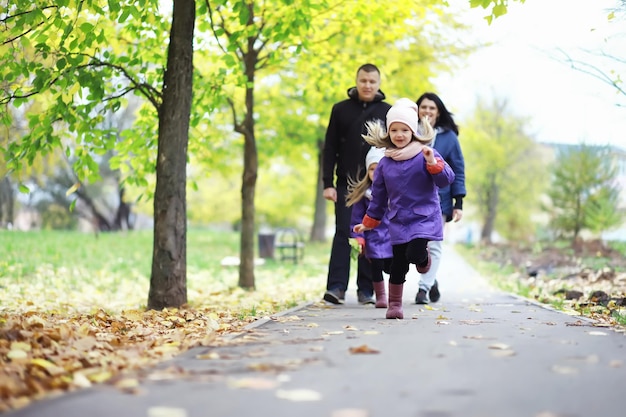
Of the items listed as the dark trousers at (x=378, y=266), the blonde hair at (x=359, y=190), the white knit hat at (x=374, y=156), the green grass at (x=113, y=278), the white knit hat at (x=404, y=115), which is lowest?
the green grass at (x=113, y=278)

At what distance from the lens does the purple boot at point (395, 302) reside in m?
6.66

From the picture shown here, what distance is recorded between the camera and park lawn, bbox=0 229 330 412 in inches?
163

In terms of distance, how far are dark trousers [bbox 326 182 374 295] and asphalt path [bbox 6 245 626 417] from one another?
221 cm

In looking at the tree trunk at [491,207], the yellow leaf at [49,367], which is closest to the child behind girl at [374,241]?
the yellow leaf at [49,367]

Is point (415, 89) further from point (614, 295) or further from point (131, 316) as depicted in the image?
point (131, 316)

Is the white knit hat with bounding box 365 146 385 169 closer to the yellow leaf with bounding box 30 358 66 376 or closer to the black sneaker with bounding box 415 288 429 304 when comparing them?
the black sneaker with bounding box 415 288 429 304

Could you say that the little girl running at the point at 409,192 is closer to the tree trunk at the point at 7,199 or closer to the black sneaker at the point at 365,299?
the black sneaker at the point at 365,299

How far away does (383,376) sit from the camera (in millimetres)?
3875

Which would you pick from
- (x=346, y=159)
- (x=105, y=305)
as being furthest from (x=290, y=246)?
(x=346, y=159)

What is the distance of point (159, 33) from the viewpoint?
9617mm

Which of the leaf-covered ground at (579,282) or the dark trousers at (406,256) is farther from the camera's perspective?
the leaf-covered ground at (579,282)

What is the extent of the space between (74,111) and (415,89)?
898cm

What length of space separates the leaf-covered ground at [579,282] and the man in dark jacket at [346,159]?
2.38m

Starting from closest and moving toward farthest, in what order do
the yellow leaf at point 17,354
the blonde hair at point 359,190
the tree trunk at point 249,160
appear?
the yellow leaf at point 17,354
the blonde hair at point 359,190
the tree trunk at point 249,160
